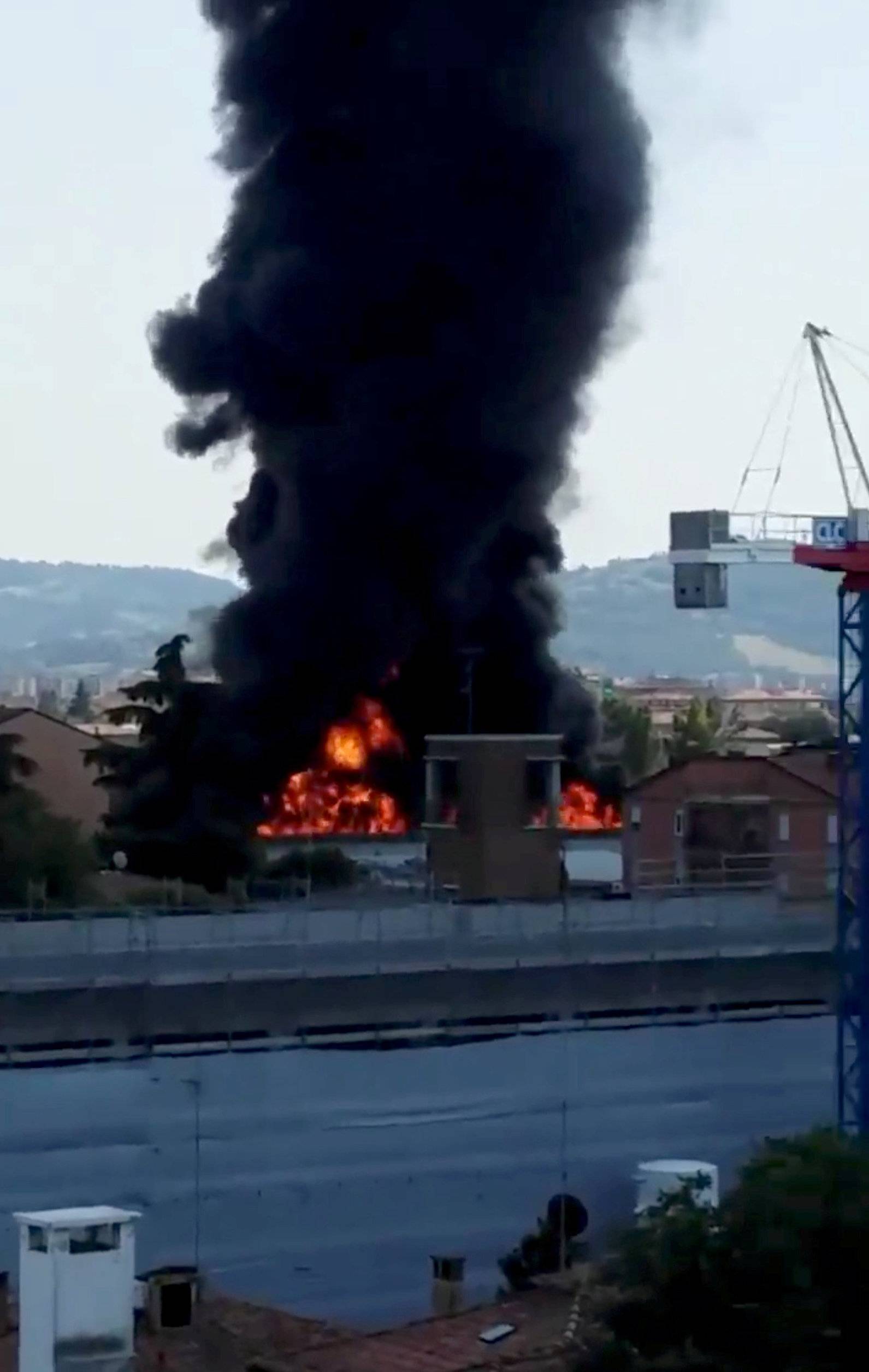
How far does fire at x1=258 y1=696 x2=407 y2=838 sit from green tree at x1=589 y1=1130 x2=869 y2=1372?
33492 mm

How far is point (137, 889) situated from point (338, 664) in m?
7.52

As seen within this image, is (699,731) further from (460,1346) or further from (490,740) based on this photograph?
(460,1346)

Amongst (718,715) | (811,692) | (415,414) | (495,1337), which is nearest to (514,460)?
(415,414)

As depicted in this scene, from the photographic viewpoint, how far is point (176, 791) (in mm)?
45844

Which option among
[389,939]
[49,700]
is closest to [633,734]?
[389,939]

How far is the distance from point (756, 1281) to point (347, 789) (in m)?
34.5

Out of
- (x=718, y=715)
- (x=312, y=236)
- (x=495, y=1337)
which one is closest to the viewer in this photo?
(x=495, y=1337)

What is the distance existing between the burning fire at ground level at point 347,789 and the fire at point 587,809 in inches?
0.7

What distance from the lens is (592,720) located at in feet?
160

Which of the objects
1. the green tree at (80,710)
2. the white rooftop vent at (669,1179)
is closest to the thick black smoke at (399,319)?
the white rooftop vent at (669,1179)

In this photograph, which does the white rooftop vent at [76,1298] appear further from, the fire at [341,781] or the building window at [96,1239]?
the fire at [341,781]

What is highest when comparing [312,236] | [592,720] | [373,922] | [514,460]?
[312,236]

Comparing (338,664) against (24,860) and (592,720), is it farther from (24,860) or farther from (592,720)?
(24,860)

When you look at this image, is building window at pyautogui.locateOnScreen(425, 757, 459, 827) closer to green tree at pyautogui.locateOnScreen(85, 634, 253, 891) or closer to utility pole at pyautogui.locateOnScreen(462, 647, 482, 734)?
utility pole at pyautogui.locateOnScreen(462, 647, 482, 734)
